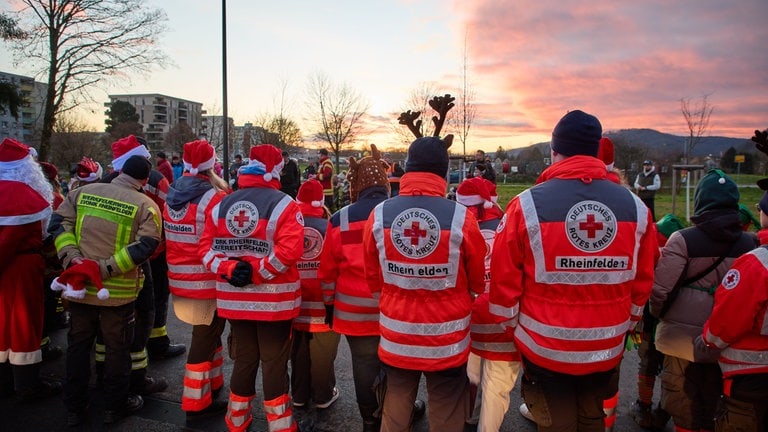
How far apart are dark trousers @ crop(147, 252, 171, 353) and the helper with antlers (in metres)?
3.55

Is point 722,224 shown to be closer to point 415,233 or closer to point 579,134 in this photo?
point 579,134

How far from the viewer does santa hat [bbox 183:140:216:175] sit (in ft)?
13.3

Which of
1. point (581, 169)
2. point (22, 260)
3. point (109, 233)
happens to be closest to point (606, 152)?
point (581, 169)

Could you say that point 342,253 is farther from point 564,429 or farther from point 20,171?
point 20,171

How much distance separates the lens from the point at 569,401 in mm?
2611

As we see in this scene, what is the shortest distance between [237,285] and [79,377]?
1850 mm

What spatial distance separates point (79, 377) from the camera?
3865 millimetres

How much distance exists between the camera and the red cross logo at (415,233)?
2.74 m

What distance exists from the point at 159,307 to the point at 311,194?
2765 millimetres

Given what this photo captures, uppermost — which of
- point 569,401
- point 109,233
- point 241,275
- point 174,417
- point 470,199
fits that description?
point 470,199

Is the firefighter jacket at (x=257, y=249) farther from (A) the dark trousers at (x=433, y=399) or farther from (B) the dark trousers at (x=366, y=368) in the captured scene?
(A) the dark trousers at (x=433, y=399)

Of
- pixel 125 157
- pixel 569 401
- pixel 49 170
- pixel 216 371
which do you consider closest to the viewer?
pixel 569 401

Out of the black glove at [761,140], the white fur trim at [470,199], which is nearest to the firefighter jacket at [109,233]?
the white fur trim at [470,199]

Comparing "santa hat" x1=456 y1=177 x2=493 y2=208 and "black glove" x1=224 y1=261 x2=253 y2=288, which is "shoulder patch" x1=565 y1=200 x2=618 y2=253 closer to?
"santa hat" x1=456 y1=177 x2=493 y2=208
